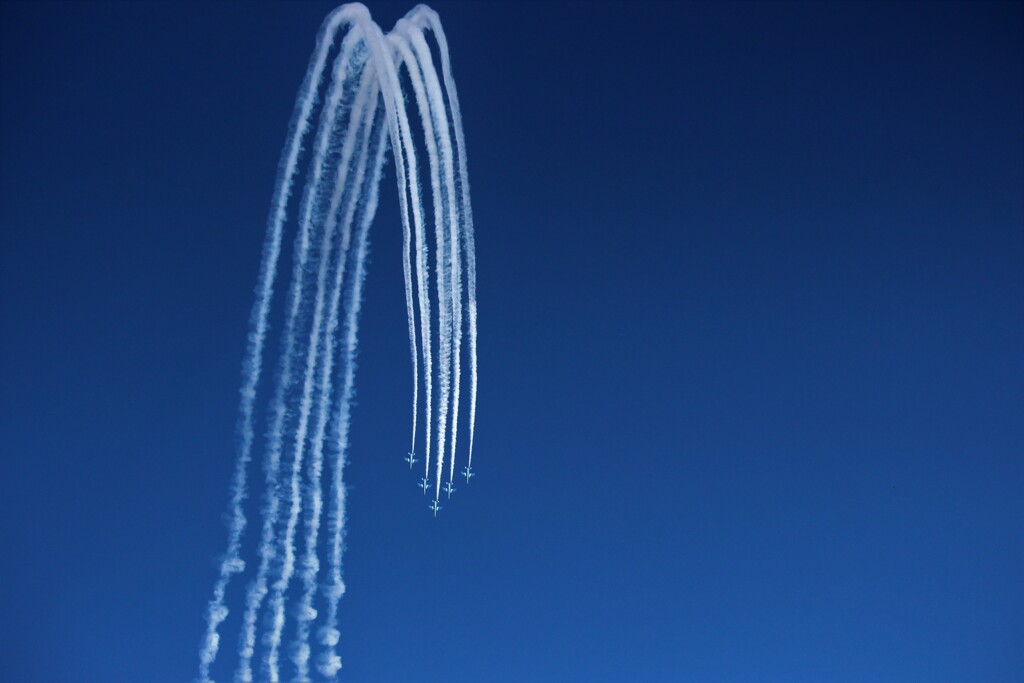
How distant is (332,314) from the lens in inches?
102

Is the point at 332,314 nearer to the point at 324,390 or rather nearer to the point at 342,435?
the point at 324,390

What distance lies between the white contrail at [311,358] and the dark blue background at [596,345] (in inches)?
5.8

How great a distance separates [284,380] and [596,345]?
38.9 inches

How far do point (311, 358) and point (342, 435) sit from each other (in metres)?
0.26

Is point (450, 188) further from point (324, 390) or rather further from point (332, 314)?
point (324, 390)

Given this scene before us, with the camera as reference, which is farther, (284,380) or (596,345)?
(596,345)

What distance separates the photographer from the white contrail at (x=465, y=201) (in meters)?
2.68

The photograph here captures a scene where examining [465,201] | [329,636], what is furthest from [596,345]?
[329,636]

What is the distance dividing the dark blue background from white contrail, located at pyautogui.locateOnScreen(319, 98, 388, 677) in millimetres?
44

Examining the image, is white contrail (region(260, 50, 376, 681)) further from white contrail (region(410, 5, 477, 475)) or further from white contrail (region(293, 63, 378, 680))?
white contrail (region(410, 5, 477, 475))

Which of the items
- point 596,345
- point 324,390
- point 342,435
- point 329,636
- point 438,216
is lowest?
point 329,636

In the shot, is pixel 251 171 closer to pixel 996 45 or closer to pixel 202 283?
pixel 202 283

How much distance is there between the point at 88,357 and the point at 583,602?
5.71 ft

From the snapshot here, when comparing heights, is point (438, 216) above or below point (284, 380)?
above
